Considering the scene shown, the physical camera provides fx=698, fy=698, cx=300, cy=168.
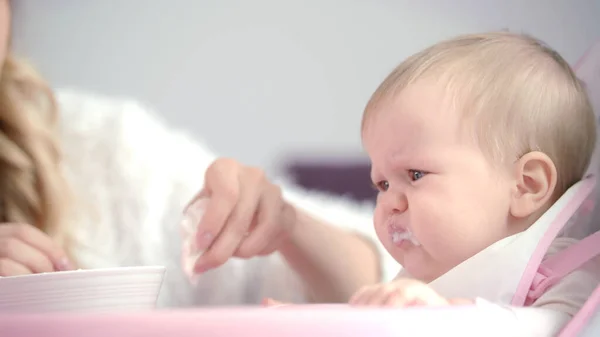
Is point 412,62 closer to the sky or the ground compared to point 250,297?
closer to the sky

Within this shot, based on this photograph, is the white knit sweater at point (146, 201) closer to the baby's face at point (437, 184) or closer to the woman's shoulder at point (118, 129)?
the woman's shoulder at point (118, 129)

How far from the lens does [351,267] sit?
25.8 inches

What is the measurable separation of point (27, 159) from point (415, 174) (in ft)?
1.70

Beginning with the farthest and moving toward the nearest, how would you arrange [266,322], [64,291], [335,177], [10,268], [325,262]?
[335,177] < [325,262] < [10,268] < [64,291] < [266,322]

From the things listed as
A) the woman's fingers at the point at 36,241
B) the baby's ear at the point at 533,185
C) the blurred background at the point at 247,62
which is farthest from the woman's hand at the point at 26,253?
the baby's ear at the point at 533,185

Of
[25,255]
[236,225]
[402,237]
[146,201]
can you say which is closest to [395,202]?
[402,237]

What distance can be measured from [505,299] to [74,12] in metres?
0.53

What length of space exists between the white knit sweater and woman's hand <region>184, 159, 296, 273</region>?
0.39 feet

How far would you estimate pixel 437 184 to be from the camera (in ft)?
1.37

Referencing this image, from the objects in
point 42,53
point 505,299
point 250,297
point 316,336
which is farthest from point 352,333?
point 42,53

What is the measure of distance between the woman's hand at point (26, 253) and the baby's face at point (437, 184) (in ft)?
0.93

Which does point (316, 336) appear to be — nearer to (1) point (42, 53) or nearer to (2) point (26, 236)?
(2) point (26, 236)

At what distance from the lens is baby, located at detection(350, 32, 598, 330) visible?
42 cm

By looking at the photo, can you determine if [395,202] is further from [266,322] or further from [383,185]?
[266,322]
